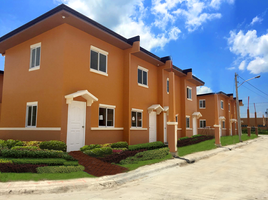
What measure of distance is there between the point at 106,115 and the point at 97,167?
5.54 meters

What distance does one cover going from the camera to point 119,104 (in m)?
14.9

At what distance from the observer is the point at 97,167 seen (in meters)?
8.44

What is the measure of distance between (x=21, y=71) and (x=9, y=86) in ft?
5.47

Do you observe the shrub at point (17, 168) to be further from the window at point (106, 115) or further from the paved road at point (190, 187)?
the window at point (106, 115)

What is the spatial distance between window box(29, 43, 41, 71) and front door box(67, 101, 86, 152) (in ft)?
11.7

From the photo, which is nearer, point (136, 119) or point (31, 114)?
point (31, 114)

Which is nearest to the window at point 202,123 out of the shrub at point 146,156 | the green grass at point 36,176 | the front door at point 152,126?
the front door at point 152,126

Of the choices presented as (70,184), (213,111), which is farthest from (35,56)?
(213,111)

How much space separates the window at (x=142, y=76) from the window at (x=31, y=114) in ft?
25.7

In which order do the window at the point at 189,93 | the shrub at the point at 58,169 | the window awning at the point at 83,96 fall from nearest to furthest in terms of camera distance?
the shrub at the point at 58,169 < the window awning at the point at 83,96 < the window at the point at 189,93

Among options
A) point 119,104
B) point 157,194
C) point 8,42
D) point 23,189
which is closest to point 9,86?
point 8,42

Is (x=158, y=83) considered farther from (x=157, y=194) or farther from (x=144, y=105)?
(x=157, y=194)

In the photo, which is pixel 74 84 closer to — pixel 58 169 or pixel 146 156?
pixel 146 156

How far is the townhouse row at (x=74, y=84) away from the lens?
1139cm
